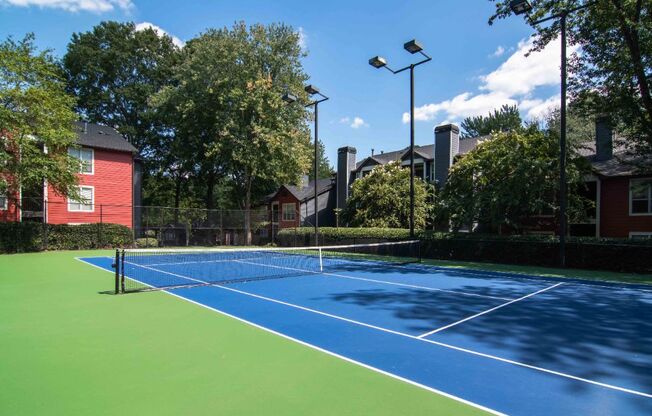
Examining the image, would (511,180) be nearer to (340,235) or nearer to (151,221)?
(340,235)

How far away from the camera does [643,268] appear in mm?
15391

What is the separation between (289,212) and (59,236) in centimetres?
1916

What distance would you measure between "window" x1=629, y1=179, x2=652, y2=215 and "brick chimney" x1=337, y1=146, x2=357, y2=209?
65.9 feet

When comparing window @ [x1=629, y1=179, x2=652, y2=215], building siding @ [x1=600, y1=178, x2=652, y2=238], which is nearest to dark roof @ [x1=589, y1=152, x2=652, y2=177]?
building siding @ [x1=600, y1=178, x2=652, y2=238]

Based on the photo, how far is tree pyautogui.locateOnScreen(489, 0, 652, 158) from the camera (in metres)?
16.7

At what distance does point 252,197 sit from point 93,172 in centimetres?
1931

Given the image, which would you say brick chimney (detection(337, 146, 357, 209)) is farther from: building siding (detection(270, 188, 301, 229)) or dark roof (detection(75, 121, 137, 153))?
dark roof (detection(75, 121, 137, 153))

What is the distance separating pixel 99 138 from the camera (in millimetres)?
29594

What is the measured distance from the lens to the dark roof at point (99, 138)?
28266 millimetres

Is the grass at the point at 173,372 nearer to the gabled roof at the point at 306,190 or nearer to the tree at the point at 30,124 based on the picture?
the tree at the point at 30,124

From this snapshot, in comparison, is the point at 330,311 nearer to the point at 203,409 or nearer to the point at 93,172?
the point at 203,409

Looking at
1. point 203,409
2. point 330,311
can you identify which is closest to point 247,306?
point 330,311

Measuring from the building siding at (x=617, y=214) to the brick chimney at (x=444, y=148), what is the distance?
9213mm

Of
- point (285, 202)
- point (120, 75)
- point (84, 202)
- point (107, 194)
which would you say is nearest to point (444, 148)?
point (285, 202)
